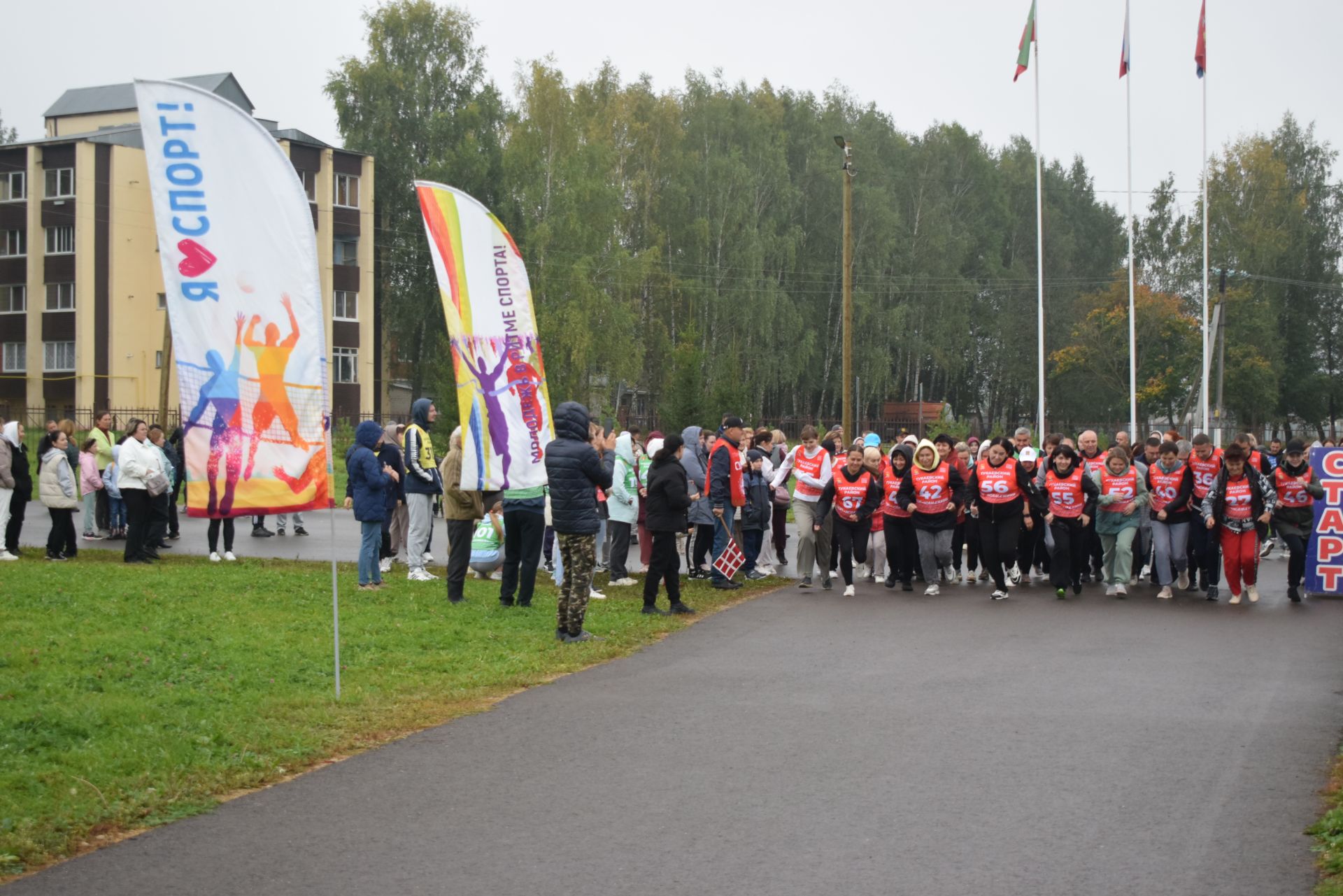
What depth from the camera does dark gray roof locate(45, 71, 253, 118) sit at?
2424 inches

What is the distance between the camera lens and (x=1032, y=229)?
7875 centimetres

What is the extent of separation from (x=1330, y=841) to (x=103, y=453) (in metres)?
19.3

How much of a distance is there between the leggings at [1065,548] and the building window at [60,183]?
48507 mm

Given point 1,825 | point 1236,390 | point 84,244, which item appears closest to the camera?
point 1,825

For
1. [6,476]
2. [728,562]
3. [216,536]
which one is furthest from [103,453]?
[728,562]

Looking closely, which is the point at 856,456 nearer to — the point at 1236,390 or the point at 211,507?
Result: the point at 211,507

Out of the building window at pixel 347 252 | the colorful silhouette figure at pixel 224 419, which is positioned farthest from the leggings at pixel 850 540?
the building window at pixel 347 252

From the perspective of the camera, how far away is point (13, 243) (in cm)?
5606

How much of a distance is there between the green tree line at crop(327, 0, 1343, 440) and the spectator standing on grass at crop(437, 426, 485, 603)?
105ft

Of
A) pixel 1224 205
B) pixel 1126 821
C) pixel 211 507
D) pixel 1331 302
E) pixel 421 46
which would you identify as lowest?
pixel 1126 821

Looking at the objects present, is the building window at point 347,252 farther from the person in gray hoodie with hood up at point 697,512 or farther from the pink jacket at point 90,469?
the person in gray hoodie with hood up at point 697,512

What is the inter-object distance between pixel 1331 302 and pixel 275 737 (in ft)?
230

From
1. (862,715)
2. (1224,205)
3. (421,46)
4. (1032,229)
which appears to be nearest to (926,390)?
(1032,229)

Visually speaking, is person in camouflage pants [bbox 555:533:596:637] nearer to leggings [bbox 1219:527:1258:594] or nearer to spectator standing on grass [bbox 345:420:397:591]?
spectator standing on grass [bbox 345:420:397:591]
